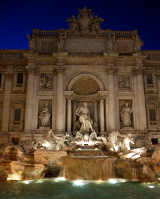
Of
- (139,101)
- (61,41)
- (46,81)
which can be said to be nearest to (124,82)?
(139,101)

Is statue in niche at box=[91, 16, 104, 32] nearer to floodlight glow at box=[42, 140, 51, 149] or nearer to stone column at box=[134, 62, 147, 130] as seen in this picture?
stone column at box=[134, 62, 147, 130]

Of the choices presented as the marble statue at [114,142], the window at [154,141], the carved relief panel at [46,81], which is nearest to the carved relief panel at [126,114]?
the window at [154,141]

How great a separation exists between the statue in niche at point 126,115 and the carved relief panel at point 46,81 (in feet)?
26.7

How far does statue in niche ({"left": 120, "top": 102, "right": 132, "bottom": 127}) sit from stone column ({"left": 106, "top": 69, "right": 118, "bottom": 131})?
93cm

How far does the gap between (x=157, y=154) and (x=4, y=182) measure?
9.88 m

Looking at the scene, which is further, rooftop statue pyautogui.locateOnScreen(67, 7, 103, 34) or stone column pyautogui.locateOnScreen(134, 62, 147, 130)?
rooftop statue pyautogui.locateOnScreen(67, 7, 103, 34)

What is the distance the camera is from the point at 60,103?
21766mm

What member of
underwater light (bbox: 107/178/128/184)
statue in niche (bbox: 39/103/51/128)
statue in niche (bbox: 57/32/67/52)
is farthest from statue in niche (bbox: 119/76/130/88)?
underwater light (bbox: 107/178/128/184)

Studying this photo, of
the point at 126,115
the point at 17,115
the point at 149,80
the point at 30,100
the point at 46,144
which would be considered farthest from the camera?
the point at 149,80

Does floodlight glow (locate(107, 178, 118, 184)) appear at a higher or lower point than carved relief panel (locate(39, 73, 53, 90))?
lower

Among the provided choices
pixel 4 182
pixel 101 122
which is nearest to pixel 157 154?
pixel 101 122

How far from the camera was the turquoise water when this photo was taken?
9.60 m

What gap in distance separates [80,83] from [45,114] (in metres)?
5.28

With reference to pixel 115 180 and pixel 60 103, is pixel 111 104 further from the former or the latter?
pixel 115 180
